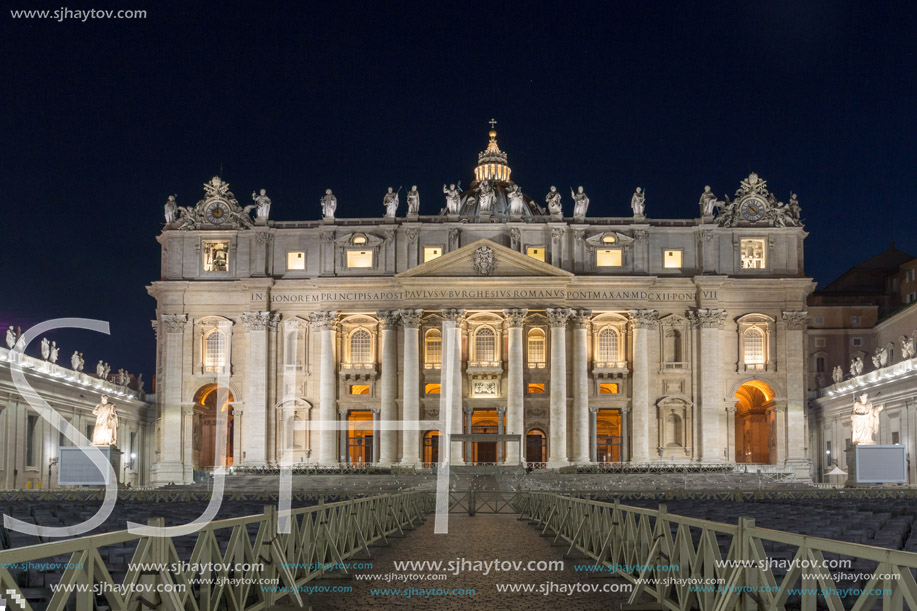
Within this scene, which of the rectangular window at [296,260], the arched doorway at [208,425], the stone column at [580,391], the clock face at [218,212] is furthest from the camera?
the clock face at [218,212]

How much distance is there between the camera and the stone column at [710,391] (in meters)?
79.3

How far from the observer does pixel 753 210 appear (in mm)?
83125

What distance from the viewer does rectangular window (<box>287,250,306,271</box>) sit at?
3260 inches

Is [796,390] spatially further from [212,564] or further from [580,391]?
[212,564]

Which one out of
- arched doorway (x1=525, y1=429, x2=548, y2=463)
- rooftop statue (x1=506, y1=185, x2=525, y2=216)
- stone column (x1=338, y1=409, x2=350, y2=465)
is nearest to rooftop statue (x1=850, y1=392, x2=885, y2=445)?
arched doorway (x1=525, y1=429, x2=548, y2=463)

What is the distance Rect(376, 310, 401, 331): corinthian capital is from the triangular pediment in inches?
122

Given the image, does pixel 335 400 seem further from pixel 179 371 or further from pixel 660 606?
pixel 660 606

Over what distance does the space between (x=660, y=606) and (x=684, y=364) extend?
69.5 metres

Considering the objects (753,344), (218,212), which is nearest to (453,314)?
(218,212)

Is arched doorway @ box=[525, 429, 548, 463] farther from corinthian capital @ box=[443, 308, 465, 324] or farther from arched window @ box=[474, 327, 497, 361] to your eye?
corinthian capital @ box=[443, 308, 465, 324]

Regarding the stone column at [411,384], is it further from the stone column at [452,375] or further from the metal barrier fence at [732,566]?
the metal barrier fence at [732,566]

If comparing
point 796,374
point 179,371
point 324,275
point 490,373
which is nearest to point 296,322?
point 324,275

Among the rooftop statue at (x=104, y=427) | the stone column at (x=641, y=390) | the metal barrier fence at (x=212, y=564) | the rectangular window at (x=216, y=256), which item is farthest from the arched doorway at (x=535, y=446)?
the metal barrier fence at (x=212, y=564)

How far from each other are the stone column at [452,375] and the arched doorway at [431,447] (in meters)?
3.16
